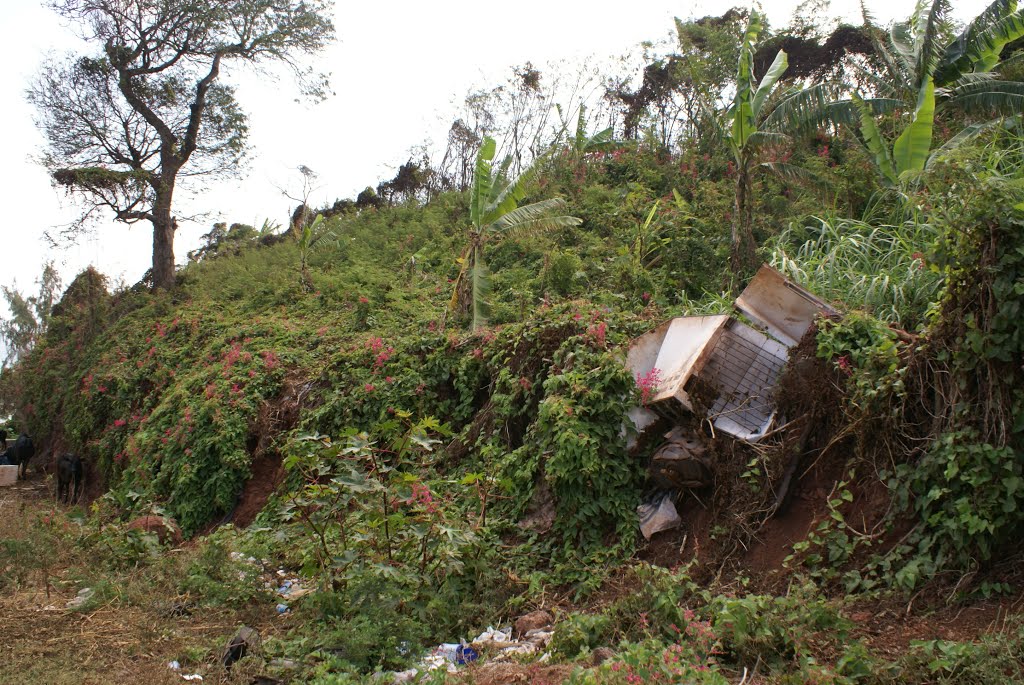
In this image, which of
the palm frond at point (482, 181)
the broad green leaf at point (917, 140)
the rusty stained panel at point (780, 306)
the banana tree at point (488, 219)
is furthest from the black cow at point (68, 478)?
the broad green leaf at point (917, 140)

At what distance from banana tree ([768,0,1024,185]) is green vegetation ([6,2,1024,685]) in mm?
64

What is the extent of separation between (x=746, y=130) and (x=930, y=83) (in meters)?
2.37

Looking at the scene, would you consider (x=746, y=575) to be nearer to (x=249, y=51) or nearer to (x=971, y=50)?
(x=971, y=50)

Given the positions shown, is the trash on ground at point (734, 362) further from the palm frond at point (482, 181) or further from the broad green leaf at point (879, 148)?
the palm frond at point (482, 181)

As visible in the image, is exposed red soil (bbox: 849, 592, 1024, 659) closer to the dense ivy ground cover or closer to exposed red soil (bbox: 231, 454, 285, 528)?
the dense ivy ground cover

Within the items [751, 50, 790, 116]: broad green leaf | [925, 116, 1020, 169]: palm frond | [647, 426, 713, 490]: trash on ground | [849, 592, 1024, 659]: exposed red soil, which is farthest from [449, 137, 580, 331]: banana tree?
[849, 592, 1024, 659]: exposed red soil

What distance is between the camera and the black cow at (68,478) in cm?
1340

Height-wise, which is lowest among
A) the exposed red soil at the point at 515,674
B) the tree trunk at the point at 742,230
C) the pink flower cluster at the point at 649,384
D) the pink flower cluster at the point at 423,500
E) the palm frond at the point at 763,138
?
the exposed red soil at the point at 515,674

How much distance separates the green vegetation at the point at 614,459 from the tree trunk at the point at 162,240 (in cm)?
581

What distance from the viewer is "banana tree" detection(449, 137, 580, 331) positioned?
38.5ft

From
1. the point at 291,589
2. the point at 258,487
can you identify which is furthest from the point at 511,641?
the point at 258,487

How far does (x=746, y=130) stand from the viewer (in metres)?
9.93

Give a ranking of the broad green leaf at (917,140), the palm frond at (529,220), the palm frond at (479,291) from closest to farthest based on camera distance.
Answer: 1. the broad green leaf at (917,140)
2. the palm frond at (479,291)
3. the palm frond at (529,220)

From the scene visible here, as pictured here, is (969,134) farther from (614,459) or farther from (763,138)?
(614,459)
